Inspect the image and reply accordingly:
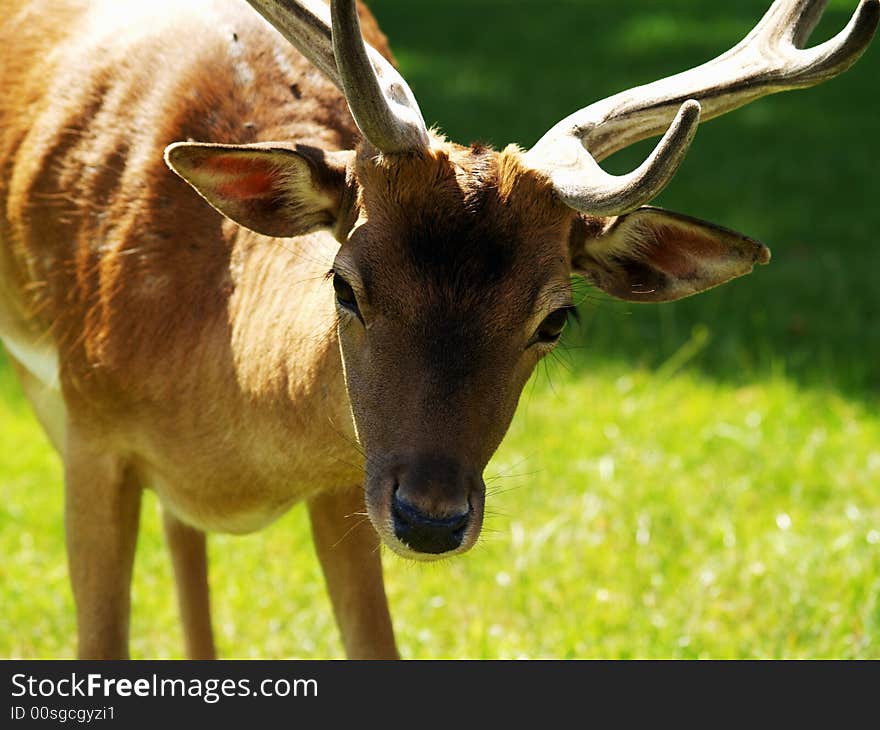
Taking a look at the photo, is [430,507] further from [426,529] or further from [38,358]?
[38,358]

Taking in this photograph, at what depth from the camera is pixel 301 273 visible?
4.34 meters

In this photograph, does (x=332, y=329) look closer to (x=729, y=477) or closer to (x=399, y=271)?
(x=399, y=271)

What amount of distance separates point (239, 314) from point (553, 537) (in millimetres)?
2279

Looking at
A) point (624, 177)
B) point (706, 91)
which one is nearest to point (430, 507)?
point (624, 177)

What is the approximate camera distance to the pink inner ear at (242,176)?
397cm

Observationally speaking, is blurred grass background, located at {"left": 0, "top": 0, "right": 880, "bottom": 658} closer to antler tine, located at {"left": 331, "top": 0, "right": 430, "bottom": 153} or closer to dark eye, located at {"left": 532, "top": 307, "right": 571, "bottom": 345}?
dark eye, located at {"left": 532, "top": 307, "right": 571, "bottom": 345}

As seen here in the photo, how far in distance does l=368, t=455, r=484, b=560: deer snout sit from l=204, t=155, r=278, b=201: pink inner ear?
2.91 ft

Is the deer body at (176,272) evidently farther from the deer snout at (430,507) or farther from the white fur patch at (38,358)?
the deer snout at (430,507)

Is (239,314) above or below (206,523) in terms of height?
above

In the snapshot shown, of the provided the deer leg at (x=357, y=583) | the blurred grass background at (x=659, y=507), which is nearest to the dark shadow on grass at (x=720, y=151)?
the blurred grass background at (x=659, y=507)

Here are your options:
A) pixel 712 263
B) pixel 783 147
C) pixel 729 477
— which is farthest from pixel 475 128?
pixel 712 263

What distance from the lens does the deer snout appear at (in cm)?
355

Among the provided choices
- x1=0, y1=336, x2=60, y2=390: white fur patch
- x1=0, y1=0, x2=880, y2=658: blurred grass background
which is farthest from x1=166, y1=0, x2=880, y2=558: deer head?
x1=0, y1=336, x2=60, y2=390: white fur patch

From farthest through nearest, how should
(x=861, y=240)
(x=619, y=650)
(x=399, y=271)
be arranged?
(x=861, y=240), (x=619, y=650), (x=399, y=271)
